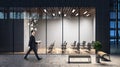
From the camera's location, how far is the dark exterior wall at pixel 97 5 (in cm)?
3105

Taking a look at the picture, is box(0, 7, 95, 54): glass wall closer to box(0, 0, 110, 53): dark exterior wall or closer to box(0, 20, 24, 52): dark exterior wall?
box(0, 20, 24, 52): dark exterior wall

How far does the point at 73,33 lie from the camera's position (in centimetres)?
3209

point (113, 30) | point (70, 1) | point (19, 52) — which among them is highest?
point (70, 1)

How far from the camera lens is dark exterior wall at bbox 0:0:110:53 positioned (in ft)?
102

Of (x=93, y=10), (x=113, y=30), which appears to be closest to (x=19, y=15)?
(x=93, y=10)

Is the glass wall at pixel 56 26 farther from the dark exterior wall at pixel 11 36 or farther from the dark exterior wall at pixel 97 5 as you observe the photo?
the dark exterior wall at pixel 97 5

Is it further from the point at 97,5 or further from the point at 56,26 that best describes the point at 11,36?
the point at 97,5

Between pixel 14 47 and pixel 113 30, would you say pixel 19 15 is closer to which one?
pixel 14 47

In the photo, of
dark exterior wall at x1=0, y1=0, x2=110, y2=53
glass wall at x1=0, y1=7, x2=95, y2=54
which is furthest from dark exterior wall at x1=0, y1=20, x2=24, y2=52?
dark exterior wall at x1=0, y1=0, x2=110, y2=53

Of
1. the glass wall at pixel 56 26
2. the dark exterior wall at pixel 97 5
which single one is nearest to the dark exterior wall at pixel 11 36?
the glass wall at pixel 56 26

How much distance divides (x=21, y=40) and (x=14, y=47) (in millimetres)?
901

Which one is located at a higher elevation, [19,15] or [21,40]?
[19,15]

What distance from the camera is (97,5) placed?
31250 mm

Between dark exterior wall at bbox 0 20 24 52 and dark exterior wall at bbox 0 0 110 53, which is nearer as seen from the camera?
dark exterior wall at bbox 0 0 110 53
